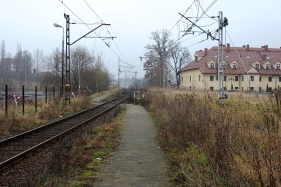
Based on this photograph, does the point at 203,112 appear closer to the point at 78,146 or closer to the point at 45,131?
the point at 78,146

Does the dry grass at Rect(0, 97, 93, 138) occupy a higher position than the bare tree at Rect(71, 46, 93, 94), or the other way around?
the bare tree at Rect(71, 46, 93, 94)

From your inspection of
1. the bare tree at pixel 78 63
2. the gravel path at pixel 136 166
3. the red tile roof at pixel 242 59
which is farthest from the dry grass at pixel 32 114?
the red tile roof at pixel 242 59

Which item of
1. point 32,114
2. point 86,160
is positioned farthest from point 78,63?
point 86,160

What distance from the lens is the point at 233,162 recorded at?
4.44 metres

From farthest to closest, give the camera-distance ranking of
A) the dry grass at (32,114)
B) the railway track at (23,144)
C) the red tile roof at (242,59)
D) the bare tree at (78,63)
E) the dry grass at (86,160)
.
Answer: the red tile roof at (242,59) < the bare tree at (78,63) < the dry grass at (32,114) < the railway track at (23,144) < the dry grass at (86,160)

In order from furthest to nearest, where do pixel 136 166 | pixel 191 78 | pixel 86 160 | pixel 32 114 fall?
1. pixel 191 78
2. pixel 32 114
3. pixel 86 160
4. pixel 136 166

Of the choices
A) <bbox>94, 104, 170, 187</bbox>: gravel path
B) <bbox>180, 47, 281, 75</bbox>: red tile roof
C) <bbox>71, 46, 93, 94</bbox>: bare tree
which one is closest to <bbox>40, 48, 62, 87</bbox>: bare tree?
<bbox>71, 46, 93, 94</bbox>: bare tree

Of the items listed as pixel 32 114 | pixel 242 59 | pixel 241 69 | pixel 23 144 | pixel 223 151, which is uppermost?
pixel 242 59

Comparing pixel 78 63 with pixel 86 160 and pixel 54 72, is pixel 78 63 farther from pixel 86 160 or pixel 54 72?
pixel 86 160

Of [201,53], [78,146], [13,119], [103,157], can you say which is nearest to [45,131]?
[13,119]

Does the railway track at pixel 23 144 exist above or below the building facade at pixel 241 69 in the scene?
below

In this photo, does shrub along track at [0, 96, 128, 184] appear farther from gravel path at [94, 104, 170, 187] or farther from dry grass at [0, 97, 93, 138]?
gravel path at [94, 104, 170, 187]

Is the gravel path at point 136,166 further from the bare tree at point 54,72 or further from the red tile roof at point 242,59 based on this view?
the red tile roof at point 242,59

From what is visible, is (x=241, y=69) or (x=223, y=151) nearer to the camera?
(x=223, y=151)
